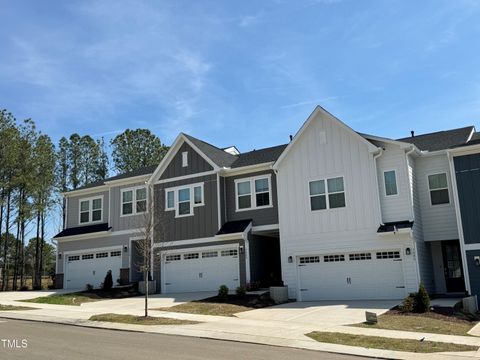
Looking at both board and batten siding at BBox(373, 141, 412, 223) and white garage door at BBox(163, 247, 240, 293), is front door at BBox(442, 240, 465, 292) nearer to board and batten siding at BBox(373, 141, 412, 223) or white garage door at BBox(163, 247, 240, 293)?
board and batten siding at BBox(373, 141, 412, 223)

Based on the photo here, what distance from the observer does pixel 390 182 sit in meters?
21.8

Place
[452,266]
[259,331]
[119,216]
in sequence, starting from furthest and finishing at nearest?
[119,216], [452,266], [259,331]

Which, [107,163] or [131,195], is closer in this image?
[131,195]

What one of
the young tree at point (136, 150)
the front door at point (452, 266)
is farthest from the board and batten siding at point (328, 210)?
the young tree at point (136, 150)

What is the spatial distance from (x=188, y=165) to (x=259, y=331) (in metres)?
14.9

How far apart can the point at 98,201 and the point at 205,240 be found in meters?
9.72

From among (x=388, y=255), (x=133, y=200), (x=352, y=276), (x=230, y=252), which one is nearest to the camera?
(x=388, y=255)

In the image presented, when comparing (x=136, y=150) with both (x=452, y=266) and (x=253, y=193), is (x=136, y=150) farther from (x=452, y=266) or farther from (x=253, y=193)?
(x=452, y=266)

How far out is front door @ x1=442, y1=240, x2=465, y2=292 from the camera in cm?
2256

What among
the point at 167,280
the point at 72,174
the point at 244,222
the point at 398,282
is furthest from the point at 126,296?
the point at 72,174

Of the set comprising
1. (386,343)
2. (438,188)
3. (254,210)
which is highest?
(438,188)

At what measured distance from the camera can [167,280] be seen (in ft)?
89.0

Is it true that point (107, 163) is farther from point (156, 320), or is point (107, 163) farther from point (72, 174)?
point (156, 320)

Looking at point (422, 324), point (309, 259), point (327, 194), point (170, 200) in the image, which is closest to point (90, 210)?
point (170, 200)
